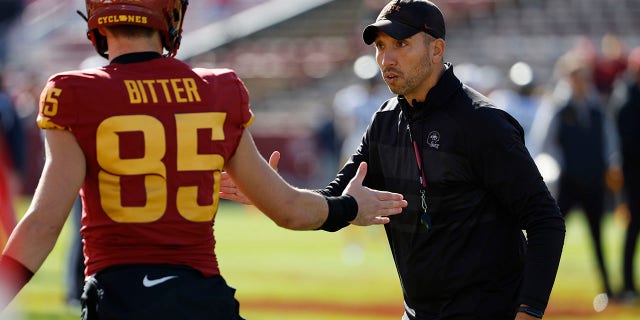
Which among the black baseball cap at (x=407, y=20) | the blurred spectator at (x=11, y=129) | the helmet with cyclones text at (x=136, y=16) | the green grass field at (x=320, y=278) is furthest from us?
the blurred spectator at (x=11, y=129)

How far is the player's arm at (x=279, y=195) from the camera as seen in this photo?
15.0 ft

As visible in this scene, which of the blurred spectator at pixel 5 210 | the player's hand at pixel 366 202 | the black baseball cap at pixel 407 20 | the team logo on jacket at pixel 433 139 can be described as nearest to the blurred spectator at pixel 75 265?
the blurred spectator at pixel 5 210

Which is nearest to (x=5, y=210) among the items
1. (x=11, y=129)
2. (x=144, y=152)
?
(x=144, y=152)

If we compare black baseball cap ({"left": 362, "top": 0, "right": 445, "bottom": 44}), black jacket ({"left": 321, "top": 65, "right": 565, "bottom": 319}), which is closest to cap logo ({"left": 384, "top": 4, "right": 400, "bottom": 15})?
black baseball cap ({"left": 362, "top": 0, "right": 445, "bottom": 44})

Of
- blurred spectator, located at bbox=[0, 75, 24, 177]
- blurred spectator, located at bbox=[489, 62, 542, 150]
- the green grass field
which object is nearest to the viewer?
the green grass field

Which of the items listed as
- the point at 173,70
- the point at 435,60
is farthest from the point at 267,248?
the point at 173,70

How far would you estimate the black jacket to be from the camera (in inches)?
211

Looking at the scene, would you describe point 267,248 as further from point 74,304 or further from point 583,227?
point 74,304

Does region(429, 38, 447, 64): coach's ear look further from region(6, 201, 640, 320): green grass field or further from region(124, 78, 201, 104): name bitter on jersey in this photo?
region(6, 201, 640, 320): green grass field

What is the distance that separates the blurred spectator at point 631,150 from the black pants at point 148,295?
912 centimetres

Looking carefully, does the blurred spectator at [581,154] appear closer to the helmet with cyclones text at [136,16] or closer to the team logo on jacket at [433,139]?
the team logo on jacket at [433,139]

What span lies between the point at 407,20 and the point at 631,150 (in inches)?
300

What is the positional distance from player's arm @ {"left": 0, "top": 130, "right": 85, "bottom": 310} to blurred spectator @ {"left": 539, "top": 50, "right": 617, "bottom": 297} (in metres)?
9.04

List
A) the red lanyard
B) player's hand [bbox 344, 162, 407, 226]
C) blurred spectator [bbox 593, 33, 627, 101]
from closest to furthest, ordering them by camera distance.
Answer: player's hand [bbox 344, 162, 407, 226] → the red lanyard → blurred spectator [bbox 593, 33, 627, 101]
